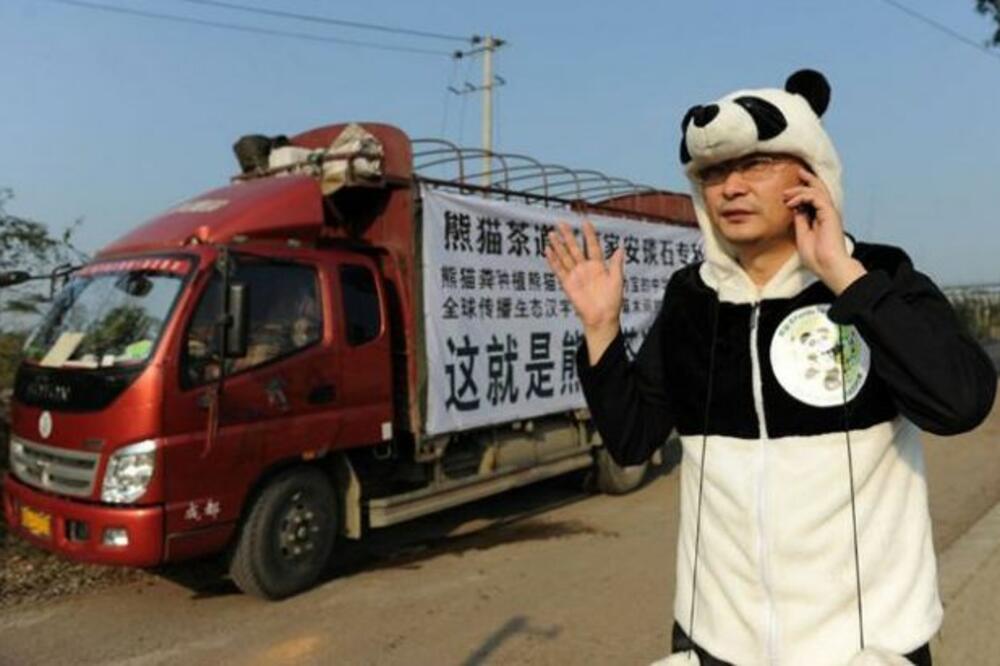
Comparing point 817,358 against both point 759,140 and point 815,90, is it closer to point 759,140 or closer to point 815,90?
point 759,140

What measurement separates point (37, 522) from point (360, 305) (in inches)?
94.4

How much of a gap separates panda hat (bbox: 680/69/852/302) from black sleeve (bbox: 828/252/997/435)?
271 millimetres

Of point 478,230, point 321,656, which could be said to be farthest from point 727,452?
point 478,230

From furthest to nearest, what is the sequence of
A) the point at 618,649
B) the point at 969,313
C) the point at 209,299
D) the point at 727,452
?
the point at 969,313
the point at 209,299
the point at 618,649
the point at 727,452

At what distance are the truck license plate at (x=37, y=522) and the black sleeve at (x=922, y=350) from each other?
504 centimetres

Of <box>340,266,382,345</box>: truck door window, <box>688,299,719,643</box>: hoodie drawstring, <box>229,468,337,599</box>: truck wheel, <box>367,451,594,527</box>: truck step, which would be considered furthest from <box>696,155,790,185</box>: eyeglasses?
<box>367,451,594,527</box>: truck step

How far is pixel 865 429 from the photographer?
1.66 meters

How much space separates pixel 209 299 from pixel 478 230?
2.41 m

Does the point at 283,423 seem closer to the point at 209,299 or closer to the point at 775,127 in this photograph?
the point at 209,299

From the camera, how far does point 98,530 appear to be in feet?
16.3

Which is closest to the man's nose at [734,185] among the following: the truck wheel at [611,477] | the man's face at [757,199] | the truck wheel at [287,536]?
the man's face at [757,199]

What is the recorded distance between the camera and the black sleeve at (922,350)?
57.6 inches

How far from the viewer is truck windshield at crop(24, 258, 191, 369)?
17.2 feet

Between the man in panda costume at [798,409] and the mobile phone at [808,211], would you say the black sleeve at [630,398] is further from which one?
the mobile phone at [808,211]
